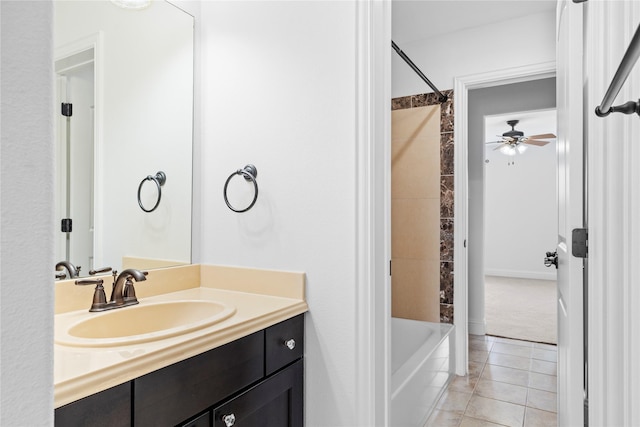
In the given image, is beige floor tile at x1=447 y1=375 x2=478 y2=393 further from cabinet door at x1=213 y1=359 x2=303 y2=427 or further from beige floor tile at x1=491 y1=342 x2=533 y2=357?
cabinet door at x1=213 y1=359 x2=303 y2=427

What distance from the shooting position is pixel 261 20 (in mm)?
1622

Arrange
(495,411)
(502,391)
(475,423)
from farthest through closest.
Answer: (502,391)
(495,411)
(475,423)

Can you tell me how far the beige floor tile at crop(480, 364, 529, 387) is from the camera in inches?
110

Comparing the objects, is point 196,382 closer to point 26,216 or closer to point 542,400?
point 26,216

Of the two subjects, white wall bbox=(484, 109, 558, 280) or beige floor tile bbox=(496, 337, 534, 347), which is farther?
white wall bbox=(484, 109, 558, 280)

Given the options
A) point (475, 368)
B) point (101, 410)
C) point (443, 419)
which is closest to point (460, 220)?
point (475, 368)

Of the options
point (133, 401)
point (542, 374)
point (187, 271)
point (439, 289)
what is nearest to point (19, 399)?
point (133, 401)

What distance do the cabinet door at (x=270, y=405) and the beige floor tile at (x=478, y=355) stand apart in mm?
2271

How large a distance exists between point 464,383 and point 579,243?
1869 mm

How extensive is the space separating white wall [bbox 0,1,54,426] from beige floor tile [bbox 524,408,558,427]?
2.51m

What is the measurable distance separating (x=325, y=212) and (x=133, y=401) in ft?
2.74

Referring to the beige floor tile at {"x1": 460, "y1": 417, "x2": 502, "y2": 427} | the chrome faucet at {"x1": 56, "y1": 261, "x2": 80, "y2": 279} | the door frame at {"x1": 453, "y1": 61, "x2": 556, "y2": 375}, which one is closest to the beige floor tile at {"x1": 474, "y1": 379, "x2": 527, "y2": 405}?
the door frame at {"x1": 453, "y1": 61, "x2": 556, "y2": 375}

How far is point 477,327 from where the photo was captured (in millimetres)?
3939

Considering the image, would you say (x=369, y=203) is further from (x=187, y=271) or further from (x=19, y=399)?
(x=19, y=399)
